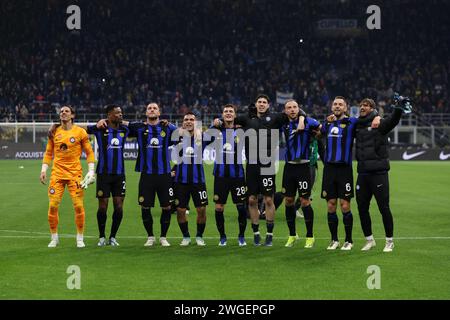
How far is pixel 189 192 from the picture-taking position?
1326 cm

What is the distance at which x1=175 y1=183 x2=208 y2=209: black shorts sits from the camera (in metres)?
13.2

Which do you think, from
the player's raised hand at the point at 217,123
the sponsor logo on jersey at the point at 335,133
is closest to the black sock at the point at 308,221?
the sponsor logo on jersey at the point at 335,133

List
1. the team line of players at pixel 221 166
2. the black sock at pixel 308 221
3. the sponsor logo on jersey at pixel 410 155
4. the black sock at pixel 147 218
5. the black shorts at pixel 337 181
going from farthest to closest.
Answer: the sponsor logo on jersey at pixel 410 155 → the black sock at pixel 147 218 → the black sock at pixel 308 221 → the team line of players at pixel 221 166 → the black shorts at pixel 337 181

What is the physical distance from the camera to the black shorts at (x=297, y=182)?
12898 millimetres

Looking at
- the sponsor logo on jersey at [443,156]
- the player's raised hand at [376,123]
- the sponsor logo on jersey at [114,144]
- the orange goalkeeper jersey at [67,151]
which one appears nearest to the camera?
the player's raised hand at [376,123]

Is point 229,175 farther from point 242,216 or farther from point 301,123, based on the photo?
point 301,123

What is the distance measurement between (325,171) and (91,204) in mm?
9536

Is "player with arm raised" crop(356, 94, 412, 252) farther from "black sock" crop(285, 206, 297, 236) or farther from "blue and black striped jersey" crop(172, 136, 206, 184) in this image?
"blue and black striped jersey" crop(172, 136, 206, 184)

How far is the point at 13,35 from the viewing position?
51719 mm

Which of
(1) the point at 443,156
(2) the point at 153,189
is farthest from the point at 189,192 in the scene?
(1) the point at 443,156

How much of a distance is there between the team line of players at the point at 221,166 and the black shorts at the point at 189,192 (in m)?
0.02

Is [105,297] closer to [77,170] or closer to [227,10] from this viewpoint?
[77,170]

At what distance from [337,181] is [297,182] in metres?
0.67

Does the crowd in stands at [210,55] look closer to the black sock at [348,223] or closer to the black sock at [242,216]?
the black sock at [242,216]
